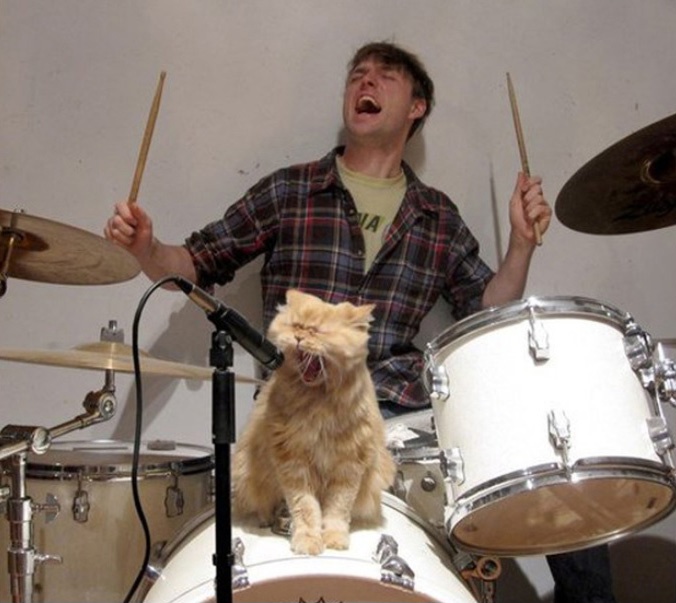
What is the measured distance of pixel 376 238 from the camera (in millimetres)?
1726

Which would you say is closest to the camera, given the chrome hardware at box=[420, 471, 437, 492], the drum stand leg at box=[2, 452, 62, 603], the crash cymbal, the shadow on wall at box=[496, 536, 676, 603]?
the drum stand leg at box=[2, 452, 62, 603]

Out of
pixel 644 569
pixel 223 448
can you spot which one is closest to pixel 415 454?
pixel 223 448

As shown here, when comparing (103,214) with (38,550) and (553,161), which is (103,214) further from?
(553,161)

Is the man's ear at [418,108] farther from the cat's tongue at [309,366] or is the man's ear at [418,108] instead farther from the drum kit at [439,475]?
the cat's tongue at [309,366]

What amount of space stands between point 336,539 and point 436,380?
1.03 feet

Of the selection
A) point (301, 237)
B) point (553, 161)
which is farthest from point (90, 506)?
point (553, 161)

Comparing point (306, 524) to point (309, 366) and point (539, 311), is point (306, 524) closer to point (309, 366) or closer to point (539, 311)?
point (309, 366)

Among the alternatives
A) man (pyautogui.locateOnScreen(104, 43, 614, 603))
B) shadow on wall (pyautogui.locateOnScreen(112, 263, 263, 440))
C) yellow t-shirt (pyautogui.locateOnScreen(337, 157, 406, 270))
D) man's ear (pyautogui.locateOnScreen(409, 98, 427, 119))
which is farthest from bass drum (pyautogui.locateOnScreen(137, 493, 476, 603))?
man's ear (pyautogui.locateOnScreen(409, 98, 427, 119))

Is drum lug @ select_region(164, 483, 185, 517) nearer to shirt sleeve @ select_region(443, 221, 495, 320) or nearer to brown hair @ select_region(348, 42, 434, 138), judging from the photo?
shirt sleeve @ select_region(443, 221, 495, 320)

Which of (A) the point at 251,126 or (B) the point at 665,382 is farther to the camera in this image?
(A) the point at 251,126

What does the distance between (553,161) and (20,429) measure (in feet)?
5.14

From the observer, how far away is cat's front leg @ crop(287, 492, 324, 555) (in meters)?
0.92

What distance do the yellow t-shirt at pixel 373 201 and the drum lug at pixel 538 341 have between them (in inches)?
27.4

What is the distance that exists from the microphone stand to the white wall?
0.96 meters
